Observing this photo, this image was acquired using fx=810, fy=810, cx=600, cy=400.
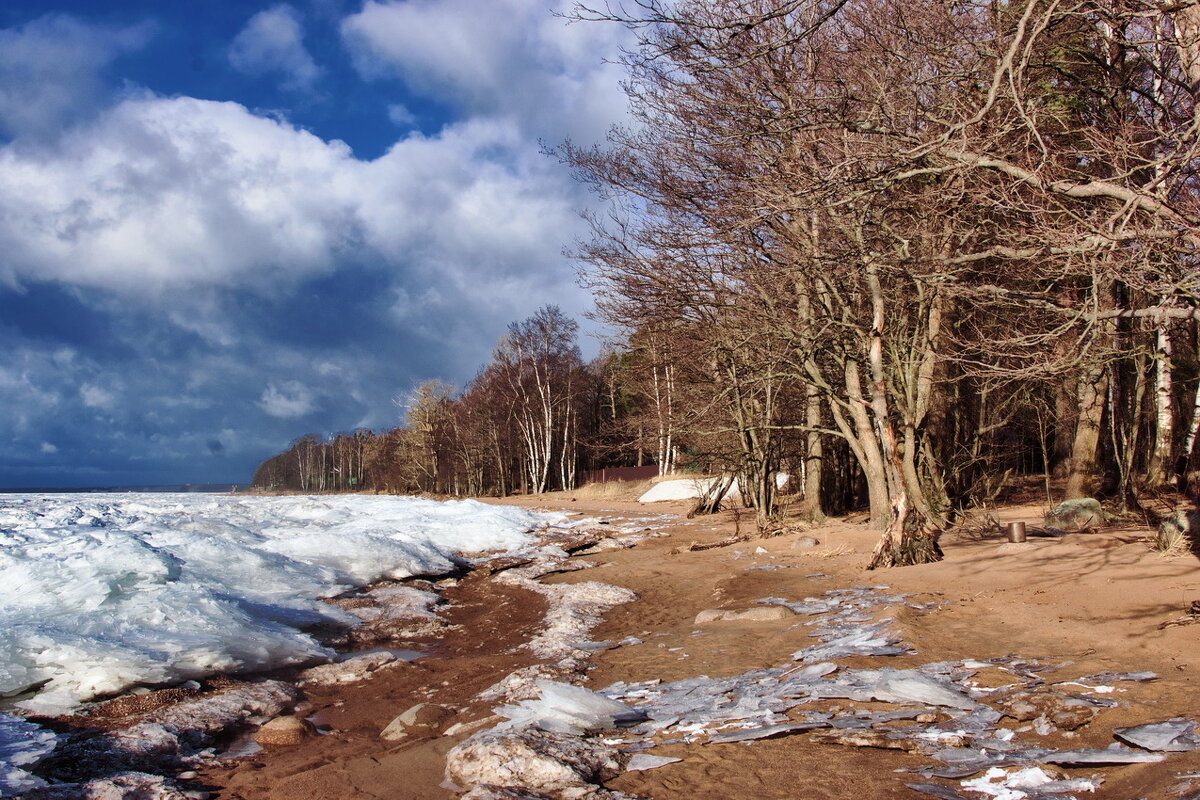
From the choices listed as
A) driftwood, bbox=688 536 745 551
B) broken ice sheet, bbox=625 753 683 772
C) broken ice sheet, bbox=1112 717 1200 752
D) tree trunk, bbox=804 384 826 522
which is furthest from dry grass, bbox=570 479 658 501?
broken ice sheet, bbox=1112 717 1200 752

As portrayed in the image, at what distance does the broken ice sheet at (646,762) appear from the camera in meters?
4.34

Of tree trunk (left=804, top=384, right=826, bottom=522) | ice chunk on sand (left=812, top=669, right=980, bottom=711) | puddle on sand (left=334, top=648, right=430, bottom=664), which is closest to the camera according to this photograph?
ice chunk on sand (left=812, top=669, right=980, bottom=711)

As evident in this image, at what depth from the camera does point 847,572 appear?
11.4 metres

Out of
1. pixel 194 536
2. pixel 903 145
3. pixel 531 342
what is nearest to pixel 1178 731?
pixel 903 145

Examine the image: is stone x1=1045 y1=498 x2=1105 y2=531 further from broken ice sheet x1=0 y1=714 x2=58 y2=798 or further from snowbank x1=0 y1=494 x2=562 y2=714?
broken ice sheet x1=0 y1=714 x2=58 y2=798

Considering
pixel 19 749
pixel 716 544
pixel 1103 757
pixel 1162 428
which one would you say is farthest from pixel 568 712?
pixel 1162 428

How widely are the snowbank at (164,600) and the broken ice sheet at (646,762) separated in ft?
Answer: 15.4

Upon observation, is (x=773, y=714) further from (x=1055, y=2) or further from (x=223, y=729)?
(x=1055, y=2)

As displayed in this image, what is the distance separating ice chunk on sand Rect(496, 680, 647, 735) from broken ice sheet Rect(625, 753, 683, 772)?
0.54m

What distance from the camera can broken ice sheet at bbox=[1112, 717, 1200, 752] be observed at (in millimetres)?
3734

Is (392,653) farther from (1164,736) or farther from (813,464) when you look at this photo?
(813,464)

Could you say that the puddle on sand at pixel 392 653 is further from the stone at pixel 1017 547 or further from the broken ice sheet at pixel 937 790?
the stone at pixel 1017 547

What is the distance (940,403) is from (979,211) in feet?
22.1

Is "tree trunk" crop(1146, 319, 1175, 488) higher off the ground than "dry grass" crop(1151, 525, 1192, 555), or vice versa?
"tree trunk" crop(1146, 319, 1175, 488)
